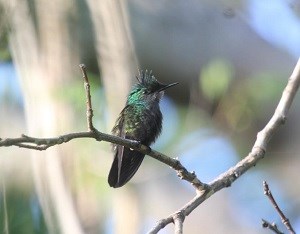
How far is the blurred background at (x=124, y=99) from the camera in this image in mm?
3824

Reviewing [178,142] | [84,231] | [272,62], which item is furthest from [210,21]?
[84,231]

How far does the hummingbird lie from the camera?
107 inches

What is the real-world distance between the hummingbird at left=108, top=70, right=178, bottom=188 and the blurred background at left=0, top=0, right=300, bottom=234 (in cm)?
44

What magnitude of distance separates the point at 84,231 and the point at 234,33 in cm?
137

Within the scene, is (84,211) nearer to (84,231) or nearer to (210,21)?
(84,231)

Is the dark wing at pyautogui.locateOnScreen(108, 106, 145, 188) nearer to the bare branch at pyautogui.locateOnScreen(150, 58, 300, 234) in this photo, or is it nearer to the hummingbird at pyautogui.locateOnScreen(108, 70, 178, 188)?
the hummingbird at pyautogui.locateOnScreen(108, 70, 178, 188)

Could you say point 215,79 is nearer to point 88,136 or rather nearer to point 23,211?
point 23,211

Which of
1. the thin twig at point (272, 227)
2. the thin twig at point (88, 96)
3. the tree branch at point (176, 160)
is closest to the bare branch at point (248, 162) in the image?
the tree branch at point (176, 160)

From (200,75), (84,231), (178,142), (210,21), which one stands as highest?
(210,21)

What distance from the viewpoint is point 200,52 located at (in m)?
4.32

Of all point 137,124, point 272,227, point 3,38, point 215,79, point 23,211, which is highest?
point 3,38

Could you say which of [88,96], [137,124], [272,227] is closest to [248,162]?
[272,227]

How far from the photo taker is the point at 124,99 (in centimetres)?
361

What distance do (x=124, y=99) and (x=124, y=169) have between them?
90 centimetres
